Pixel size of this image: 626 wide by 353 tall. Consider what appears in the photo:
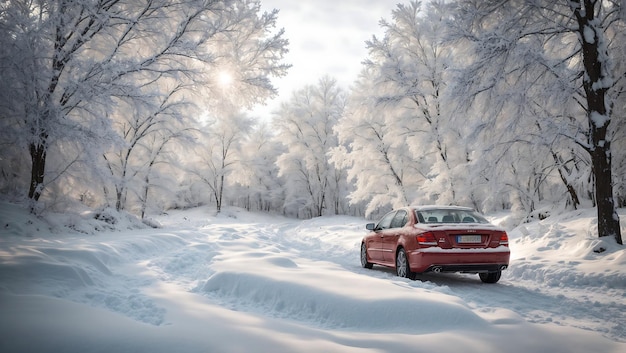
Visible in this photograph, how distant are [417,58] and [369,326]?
50.4 feet

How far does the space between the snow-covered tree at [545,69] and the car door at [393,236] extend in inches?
141

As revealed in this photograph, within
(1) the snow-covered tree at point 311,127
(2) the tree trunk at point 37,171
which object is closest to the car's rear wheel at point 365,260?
(2) the tree trunk at point 37,171

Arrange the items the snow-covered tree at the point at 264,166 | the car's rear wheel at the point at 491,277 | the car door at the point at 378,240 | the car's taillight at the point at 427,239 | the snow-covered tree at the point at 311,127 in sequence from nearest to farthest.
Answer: the car's taillight at the point at 427,239 < the car's rear wheel at the point at 491,277 < the car door at the point at 378,240 < the snow-covered tree at the point at 311,127 < the snow-covered tree at the point at 264,166

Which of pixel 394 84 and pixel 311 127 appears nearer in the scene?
pixel 394 84

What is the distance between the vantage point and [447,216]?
7.83 m

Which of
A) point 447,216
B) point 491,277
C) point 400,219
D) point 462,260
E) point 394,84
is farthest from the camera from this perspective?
point 394,84

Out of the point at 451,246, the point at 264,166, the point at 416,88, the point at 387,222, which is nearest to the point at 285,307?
the point at 451,246

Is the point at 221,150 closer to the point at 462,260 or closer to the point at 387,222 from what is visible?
the point at 387,222

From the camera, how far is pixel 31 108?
30.3 feet

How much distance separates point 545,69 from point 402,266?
6271 mm

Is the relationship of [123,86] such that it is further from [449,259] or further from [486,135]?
[486,135]

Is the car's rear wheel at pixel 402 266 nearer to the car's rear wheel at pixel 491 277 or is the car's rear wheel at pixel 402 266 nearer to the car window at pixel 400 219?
the car window at pixel 400 219

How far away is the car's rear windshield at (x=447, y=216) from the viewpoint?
24.9 feet

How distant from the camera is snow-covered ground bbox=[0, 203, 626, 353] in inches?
120
